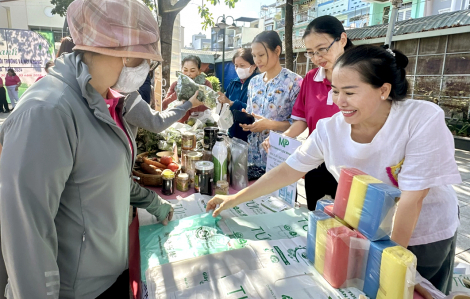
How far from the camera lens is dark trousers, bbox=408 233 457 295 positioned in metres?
1.28

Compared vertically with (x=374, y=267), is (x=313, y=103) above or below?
above

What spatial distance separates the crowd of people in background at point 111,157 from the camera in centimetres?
84

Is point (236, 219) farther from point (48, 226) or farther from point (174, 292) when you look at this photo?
point (48, 226)

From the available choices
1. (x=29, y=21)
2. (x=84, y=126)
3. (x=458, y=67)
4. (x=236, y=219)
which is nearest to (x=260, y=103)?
(x=236, y=219)

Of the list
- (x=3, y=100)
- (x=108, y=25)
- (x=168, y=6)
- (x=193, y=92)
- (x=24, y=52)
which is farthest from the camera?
(x=3, y=100)

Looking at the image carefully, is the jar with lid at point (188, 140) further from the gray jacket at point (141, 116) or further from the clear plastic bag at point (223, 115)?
the clear plastic bag at point (223, 115)

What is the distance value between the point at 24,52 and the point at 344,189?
12.7m

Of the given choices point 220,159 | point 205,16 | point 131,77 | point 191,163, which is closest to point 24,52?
point 205,16

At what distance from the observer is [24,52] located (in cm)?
1052

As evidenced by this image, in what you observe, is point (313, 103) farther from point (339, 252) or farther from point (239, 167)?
point (339, 252)

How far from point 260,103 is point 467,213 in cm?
324

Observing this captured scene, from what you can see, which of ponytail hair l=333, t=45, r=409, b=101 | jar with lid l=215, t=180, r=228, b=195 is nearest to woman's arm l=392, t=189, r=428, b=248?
ponytail hair l=333, t=45, r=409, b=101

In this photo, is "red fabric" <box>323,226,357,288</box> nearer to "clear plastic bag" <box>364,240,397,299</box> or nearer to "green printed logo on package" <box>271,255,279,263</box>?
"clear plastic bag" <box>364,240,397,299</box>

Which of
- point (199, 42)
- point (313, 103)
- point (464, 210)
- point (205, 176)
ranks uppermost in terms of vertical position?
point (199, 42)
